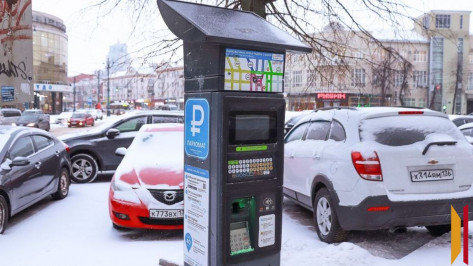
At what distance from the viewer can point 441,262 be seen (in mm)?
4219

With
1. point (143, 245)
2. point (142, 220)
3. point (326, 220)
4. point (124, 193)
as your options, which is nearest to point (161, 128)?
point (124, 193)

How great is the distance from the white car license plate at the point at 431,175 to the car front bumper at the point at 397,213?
25 centimetres

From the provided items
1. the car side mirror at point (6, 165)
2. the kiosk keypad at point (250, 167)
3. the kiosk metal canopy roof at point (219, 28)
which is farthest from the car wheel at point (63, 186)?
the kiosk keypad at point (250, 167)

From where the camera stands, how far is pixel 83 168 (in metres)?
9.40

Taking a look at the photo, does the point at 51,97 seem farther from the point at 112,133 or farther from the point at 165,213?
the point at 165,213

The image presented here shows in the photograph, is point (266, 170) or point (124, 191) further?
point (124, 191)

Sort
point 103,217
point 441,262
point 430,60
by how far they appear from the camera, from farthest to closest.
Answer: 1. point 430,60
2. point 103,217
3. point 441,262

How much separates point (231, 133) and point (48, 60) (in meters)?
76.0

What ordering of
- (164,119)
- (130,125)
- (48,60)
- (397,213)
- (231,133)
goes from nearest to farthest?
(231,133)
(397,213)
(130,125)
(164,119)
(48,60)

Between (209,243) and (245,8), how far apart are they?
141 inches

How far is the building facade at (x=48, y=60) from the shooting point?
68.5m

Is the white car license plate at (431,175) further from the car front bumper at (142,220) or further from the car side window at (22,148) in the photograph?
the car side window at (22,148)

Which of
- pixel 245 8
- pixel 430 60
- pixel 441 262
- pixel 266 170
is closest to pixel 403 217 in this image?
pixel 441 262

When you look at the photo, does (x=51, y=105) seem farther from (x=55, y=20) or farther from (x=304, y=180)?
(x=304, y=180)
